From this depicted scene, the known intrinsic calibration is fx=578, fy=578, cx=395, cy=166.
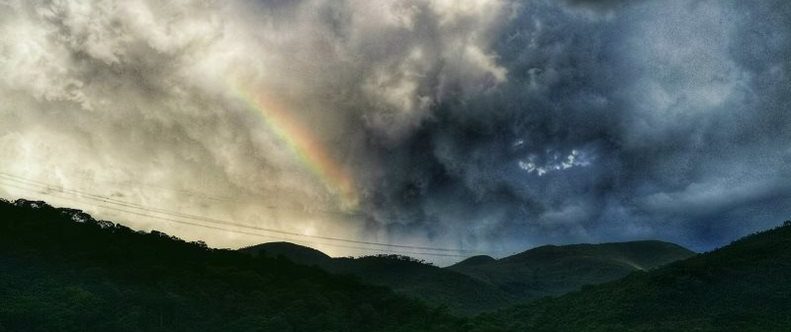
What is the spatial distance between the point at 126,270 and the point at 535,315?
296 ft

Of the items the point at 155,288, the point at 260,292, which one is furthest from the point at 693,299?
the point at 155,288

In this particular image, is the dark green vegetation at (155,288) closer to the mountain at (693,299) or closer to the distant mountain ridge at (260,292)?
the distant mountain ridge at (260,292)

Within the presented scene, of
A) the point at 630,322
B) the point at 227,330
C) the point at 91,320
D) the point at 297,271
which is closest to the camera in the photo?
the point at 91,320

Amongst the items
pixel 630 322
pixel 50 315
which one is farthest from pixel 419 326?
pixel 50 315

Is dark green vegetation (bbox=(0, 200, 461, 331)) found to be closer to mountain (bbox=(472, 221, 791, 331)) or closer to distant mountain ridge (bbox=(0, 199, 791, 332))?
distant mountain ridge (bbox=(0, 199, 791, 332))

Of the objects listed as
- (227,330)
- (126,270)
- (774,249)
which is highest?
(774,249)

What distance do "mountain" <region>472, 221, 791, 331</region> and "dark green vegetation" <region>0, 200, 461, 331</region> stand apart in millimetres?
28198

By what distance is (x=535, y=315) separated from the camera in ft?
452

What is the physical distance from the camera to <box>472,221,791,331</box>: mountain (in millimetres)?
102812

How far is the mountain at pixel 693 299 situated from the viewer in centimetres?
10281

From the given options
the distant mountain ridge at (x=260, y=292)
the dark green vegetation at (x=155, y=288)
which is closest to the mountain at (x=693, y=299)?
the distant mountain ridge at (x=260, y=292)

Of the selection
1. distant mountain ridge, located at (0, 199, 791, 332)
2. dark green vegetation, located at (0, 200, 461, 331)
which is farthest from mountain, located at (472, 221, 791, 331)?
dark green vegetation, located at (0, 200, 461, 331)

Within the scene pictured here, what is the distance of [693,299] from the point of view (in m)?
120

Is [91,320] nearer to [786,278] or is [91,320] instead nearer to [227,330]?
[227,330]
